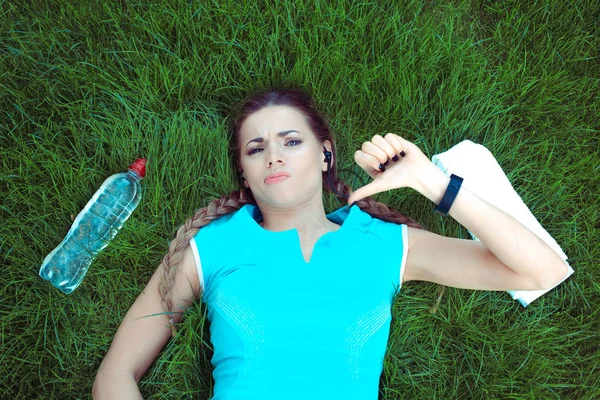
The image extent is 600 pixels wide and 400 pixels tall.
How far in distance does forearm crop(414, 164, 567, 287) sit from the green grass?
768 millimetres

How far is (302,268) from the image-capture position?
235cm

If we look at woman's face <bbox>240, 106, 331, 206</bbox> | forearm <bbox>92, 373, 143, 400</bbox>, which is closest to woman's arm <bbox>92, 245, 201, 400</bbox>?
forearm <bbox>92, 373, 143, 400</bbox>

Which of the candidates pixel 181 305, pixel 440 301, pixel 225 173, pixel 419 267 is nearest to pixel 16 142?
pixel 225 173

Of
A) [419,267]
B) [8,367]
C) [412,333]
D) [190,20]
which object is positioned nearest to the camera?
[419,267]

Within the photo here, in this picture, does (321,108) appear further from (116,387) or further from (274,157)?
(116,387)

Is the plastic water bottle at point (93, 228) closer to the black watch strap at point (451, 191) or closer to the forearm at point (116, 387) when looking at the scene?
the forearm at point (116, 387)

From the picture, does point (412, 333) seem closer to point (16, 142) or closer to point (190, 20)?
point (190, 20)

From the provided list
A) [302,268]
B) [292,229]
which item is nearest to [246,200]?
[292,229]

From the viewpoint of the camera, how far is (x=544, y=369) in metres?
2.87

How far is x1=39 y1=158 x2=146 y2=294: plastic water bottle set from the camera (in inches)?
112

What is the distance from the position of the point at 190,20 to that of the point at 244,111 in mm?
837

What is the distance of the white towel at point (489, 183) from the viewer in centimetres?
299

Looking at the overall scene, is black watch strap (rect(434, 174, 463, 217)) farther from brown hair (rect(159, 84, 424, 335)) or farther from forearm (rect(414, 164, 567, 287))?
brown hair (rect(159, 84, 424, 335))

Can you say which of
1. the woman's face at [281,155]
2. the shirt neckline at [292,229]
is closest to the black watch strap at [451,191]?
the shirt neckline at [292,229]
